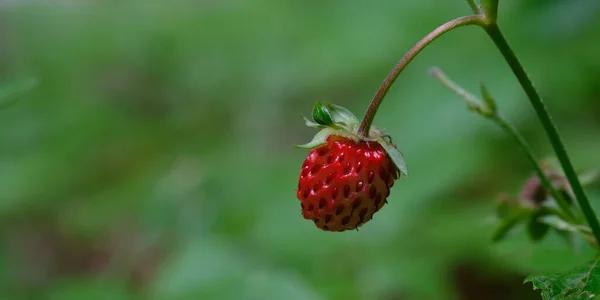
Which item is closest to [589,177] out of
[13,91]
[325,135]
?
[325,135]

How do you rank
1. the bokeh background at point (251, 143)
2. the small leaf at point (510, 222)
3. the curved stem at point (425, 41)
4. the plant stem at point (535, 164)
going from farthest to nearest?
the bokeh background at point (251, 143) → the small leaf at point (510, 222) → the plant stem at point (535, 164) → the curved stem at point (425, 41)

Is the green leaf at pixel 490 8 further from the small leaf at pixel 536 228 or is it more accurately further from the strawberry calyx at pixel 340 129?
the small leaf at pixel 536 228

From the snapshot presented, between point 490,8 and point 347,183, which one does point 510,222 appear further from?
point 490,8

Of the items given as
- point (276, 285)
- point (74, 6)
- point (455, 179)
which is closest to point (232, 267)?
point (276, 285)

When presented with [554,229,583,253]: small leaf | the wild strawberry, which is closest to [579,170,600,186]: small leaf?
[554,229,583,253]: small leaf

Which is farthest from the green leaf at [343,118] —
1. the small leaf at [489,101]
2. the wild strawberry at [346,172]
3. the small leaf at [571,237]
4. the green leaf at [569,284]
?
the small leaf at [571,237]

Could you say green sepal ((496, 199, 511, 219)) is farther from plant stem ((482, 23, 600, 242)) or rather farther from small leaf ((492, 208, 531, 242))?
plant stem ((482, 23, 600, 242))
